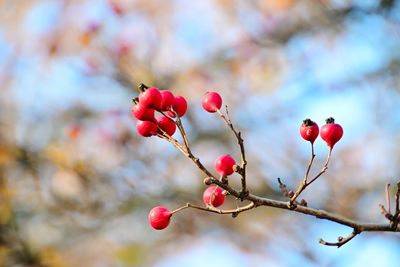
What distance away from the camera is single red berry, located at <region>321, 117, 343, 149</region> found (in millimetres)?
1987

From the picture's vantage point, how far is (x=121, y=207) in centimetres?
576

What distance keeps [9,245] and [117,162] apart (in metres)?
1.22

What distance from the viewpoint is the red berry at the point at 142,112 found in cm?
185

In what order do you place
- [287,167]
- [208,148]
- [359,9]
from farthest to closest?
[208,148] < [287,167] < [359,9]

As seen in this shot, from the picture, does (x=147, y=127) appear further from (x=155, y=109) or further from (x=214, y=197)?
(x=214, y=197)

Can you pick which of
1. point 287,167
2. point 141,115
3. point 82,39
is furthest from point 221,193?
point 82,39

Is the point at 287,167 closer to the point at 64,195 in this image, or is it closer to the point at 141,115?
the point at 64,195

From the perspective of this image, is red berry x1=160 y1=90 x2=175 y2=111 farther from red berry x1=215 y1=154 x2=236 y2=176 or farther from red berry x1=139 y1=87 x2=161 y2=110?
red berry x1=215 y1=154 x2=236 y2=176

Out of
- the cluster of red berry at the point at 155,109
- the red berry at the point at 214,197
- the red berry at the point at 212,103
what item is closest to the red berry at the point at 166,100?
the cluster of red berry at the point at 155,109

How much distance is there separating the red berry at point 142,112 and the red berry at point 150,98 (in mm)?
16

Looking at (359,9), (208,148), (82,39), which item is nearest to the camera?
(359,9)

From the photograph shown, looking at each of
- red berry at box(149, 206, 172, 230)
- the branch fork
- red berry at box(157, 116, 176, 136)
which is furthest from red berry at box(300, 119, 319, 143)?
red berry at box(149, 206, 172, 230)

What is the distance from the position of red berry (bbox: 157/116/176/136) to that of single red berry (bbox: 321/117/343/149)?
1.60 feet

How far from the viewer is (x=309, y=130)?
194 cm
